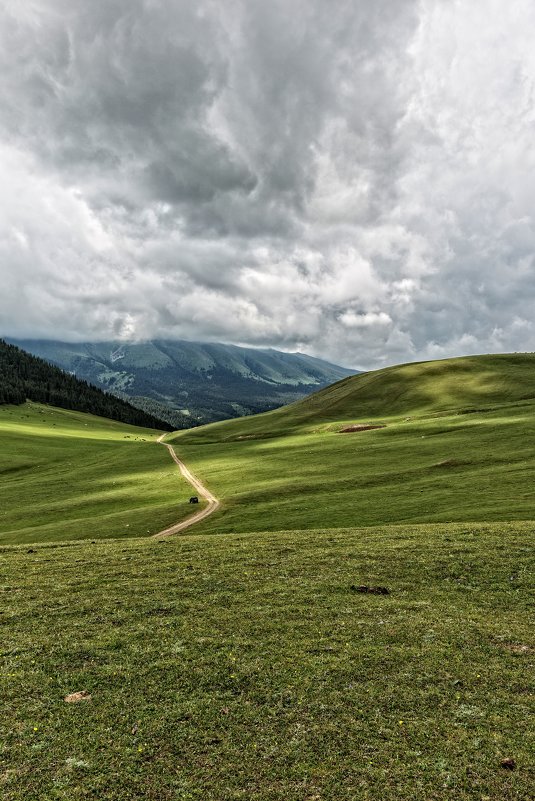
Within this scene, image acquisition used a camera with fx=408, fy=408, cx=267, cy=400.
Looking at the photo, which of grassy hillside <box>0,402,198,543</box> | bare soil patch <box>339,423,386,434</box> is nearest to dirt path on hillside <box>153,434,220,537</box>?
grassy hillside <box>0,402,198,543</box>

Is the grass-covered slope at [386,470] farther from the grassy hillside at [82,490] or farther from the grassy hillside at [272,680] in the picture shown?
the grassy hillside at [272,680]

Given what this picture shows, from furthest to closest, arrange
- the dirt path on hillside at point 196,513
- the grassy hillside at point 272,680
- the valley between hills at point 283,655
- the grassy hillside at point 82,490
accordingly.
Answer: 1. the grassy hillside at point 82,490
2. the dirt path on hillside at point 196,513
3. the valley between hills at point 283,655
4. the grassy hillside at point 272,680

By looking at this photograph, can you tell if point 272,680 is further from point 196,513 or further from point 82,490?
point 82,490

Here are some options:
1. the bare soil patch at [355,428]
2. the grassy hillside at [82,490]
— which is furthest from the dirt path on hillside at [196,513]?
the bare soil patch at [355,428]

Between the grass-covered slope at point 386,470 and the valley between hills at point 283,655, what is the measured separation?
57 cm

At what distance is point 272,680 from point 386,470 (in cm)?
4213

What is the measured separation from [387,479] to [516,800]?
40.6 meters

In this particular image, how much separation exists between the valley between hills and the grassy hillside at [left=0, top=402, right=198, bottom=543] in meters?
1.49

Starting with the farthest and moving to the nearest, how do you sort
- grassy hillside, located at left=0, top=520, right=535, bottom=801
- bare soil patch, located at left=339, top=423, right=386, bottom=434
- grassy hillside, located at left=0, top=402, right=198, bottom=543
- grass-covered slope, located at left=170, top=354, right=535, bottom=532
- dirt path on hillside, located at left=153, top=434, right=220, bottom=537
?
bare soil patch, located at left=339, top=423, right=386, bottom=434 → grassy hillside, located at left=0, top=402, right=198, bottom=543 → dirt path on hillside, located at left=153, top=434, right=220, bottom=537 → grass-covered slope, located at left=170, top=354, right=535, bottom=532 → grassy hillside, located at left=0, top=520, right=535, bottom=801

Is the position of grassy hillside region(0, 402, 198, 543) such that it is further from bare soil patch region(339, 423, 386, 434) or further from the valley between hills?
bare soil patch region(339, 423, 386, 434)

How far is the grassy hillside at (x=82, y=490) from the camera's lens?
42312mm

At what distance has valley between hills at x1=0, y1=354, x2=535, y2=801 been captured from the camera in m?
9.89

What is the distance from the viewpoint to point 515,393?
117062 mm

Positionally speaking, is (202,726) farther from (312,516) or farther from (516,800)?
(312,516)
